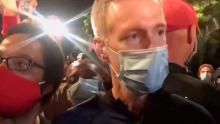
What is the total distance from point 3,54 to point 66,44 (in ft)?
17.9

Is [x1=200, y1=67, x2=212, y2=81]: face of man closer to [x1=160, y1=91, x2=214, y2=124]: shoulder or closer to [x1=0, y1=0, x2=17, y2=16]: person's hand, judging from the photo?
[x1=0, y1=0, x2=17, y2=16]: person's hand

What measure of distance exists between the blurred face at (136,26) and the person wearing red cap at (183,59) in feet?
1.61

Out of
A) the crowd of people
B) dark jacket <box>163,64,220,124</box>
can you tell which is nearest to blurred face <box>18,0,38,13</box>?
the crowd of people

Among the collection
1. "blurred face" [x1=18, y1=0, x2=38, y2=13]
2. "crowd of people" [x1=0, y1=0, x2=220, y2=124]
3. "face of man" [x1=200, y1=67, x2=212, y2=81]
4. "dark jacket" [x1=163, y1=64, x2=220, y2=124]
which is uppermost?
"blurred face" [x1=18, y1=0, x2=38, y2=13]

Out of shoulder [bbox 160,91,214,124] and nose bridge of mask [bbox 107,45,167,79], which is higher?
nose bridge of mask [bbox 107,45,167,79]

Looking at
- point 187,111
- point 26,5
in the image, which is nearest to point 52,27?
point 26,5

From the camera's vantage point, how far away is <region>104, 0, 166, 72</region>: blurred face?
235cm

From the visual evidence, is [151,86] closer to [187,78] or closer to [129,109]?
[129,109]

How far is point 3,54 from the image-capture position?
2625mm

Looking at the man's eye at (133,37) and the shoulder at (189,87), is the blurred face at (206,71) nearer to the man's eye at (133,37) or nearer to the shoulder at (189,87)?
the shoulder at (189,87)

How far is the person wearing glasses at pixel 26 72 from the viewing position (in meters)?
2.52

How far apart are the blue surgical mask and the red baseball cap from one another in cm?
57

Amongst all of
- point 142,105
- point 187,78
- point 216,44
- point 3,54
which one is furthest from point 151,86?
point 216,44

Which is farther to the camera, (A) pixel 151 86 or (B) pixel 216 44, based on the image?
(B) pixel 216 44
